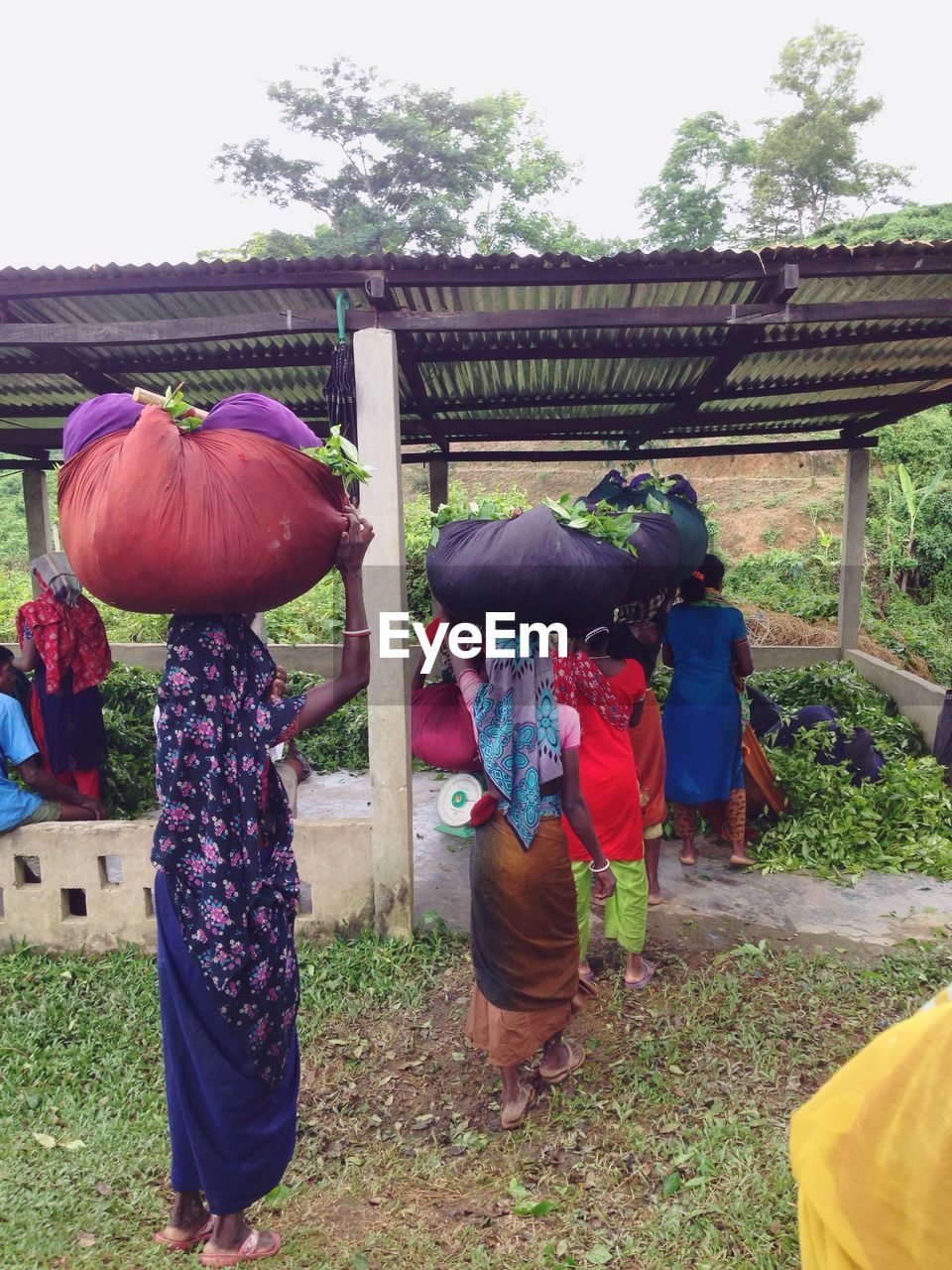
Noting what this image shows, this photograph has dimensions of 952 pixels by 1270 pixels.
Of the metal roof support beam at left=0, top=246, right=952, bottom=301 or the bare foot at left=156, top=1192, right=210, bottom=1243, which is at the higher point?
the metal roof support beam at left=0, top=246, right=952, bottom=301

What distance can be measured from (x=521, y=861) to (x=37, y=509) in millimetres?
8286

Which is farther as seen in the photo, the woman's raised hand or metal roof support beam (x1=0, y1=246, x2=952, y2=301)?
metal roof support beam (x1=0, y1=246, x2=952, y2=301)

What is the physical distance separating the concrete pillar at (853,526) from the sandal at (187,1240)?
8.00 m

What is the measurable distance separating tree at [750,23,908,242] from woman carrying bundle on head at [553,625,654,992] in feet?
101

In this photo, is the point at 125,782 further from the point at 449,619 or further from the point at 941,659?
the point at 941,659

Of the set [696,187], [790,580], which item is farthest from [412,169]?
[790,580]

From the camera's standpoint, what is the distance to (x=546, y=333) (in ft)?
16.7

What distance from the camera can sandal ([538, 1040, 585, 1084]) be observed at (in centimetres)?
333

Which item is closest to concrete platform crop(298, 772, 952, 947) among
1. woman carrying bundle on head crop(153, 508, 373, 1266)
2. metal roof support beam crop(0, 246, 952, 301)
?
woman carrying bundle on head crop(153, 508, 373, 1266)

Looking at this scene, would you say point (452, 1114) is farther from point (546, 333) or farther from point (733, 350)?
point (733, 350)

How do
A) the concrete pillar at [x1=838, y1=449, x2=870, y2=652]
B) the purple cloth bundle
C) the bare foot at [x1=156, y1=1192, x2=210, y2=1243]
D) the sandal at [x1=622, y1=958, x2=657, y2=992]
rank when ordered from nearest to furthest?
the purple cloth bundle → the bare foot at [x1=156, y1=1192, x2=210, y2=1243] → the sandal at [x1=622, y1=958, x2=657, y2=992] → the concrete pillar at [x1=838, y1=449, x2=870, y2=652]

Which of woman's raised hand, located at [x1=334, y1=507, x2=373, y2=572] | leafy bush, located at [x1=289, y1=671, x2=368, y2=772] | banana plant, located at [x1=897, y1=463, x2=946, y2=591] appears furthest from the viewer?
banana plant, located at [x1=897, y1=463, x2=946, y2=591]

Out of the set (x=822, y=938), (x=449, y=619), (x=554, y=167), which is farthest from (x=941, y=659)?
(x=554, y=167)

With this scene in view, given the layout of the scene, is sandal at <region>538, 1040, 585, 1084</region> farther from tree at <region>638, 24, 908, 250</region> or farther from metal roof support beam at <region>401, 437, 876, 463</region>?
tree at <region>638, 24, 908, 250</region>
